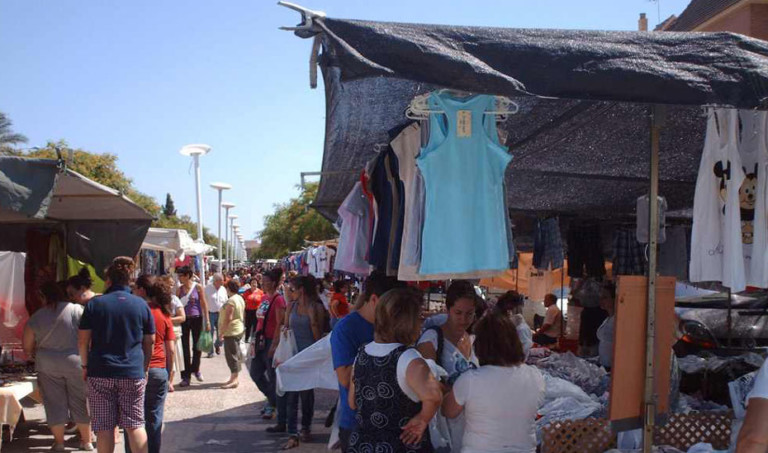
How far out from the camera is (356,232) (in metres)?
6.92

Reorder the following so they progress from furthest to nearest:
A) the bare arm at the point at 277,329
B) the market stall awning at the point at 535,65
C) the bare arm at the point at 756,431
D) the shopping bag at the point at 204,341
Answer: the shopping bag at the point at 204,341 → the bare arm at the point at 277,329 → the market stall awning at the point at 535,65 → the bare arm at the point at 756,431

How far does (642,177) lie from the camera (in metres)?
7.80

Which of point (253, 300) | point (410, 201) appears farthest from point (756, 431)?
point (253, 300)

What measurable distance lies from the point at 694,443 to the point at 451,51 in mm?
3578

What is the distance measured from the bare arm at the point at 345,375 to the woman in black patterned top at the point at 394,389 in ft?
1.51

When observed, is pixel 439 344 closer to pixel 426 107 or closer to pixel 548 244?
pixel 426 107

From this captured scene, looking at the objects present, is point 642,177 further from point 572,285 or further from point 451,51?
point 572,285

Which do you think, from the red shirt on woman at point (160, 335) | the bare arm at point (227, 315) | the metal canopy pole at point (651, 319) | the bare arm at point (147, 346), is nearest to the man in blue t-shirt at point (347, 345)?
the metal canopy pole at point (651, 319)

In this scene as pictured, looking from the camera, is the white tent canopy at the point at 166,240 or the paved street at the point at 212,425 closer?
the paved street at the point at 212,425

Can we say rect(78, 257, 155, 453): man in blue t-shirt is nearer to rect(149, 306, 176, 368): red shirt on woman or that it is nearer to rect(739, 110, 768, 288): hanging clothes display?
rect(149, 306, 176, 368): red shirt on woman

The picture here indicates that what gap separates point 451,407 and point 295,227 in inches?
1982

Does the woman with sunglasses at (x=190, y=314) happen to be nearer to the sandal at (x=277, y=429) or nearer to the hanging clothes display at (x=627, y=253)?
the sandal at (x=277, y=429)

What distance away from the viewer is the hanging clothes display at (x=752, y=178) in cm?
459

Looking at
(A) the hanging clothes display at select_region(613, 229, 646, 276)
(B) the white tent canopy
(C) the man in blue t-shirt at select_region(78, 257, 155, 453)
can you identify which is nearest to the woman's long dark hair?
(C) the man in blue t-shirt at select_region(78, 257, 155, 453)
